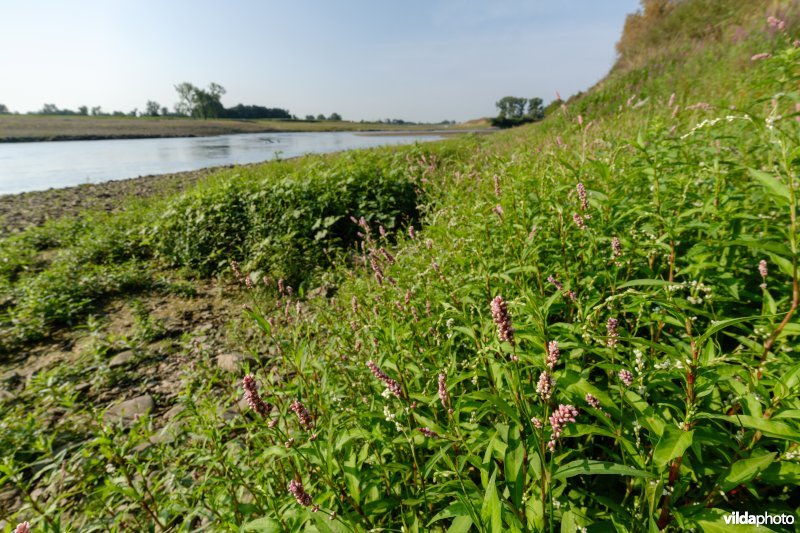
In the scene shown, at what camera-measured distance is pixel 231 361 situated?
4.00 metres

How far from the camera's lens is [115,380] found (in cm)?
391

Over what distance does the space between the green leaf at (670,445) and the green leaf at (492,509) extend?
0.48 m

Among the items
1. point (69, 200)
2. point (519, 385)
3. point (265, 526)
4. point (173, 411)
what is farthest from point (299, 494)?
point (69, 200)

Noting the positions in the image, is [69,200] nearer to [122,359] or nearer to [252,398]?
[122,359]

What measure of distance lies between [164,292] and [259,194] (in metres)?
2.62

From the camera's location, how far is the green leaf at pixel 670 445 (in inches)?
40.0

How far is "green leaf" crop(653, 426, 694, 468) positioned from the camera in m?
1.02

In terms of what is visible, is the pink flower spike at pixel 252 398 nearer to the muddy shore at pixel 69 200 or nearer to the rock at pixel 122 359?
the rock at pixel 122 359

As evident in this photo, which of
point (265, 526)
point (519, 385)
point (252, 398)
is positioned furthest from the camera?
point (265, 526)

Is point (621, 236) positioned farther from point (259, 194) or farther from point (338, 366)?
point (259, 194)

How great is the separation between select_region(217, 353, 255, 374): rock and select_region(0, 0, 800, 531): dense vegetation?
22 cm

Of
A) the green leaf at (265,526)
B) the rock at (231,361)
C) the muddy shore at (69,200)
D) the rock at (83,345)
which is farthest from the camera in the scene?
the muddy shore at (69,200)

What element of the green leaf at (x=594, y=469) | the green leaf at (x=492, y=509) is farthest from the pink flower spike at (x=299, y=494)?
the green leaf at (x=594, y=469)

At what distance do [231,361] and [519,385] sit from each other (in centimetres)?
371
